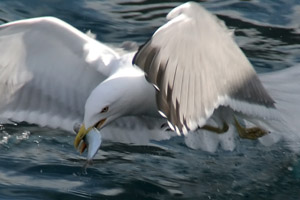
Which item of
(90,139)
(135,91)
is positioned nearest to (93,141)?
(90,139)

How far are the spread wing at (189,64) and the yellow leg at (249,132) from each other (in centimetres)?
85

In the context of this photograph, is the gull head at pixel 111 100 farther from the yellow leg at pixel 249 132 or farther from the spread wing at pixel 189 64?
the yellow leg at pixel 249 132

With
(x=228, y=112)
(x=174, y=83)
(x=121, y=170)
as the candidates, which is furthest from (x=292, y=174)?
(x=174, y=83)

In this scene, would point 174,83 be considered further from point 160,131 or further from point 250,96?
point 160,131

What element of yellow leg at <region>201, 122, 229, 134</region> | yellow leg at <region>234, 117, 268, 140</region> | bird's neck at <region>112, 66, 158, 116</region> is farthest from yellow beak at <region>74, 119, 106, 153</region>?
yellow leg at <region>234, 117, 268, 140</region>

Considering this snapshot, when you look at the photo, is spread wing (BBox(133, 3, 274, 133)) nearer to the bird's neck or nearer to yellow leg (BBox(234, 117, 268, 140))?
the bird's neck

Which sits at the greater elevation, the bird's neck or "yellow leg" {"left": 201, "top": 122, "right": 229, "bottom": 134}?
the bird's neck

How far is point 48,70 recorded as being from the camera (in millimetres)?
5129

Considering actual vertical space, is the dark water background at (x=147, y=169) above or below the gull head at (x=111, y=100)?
below

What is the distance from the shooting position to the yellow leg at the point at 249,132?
4.98 metres

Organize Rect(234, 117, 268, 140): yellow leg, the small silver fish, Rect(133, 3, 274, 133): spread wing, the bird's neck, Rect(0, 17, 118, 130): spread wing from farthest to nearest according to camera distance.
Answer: Rect(234, 117, 268, 140): yellow leg → Rect(0, 17, 118, 130): spread wing → the bird's neck → the small silver fish → Rect(133, 3, 274, 133): spread wing

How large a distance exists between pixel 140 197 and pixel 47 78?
3.74 feet

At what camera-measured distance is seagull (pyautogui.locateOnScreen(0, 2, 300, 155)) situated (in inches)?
155

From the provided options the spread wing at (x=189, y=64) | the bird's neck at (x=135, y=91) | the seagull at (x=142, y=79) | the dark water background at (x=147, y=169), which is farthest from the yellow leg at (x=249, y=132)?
the spread wing at (x=189, y=64)
